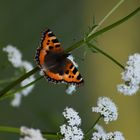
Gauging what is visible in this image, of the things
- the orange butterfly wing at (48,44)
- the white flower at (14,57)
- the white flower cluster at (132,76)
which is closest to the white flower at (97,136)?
the white flower cluster at (132,76)

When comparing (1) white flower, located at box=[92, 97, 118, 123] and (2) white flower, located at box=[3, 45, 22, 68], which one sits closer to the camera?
(1) white flower, located at box=[92, 97, 118, 123]

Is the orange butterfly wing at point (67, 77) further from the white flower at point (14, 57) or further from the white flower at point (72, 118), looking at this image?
the white flower at point (14, 57)

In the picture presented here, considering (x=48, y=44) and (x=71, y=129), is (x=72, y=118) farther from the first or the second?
(x=48, y=44)

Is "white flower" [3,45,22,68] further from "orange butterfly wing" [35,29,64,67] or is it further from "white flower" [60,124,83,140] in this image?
"white flower" [60,124,83,140]

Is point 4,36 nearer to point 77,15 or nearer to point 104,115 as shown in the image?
point 77,15

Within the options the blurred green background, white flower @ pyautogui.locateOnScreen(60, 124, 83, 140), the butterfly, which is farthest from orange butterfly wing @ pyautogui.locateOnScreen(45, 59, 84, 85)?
the blurred green background
